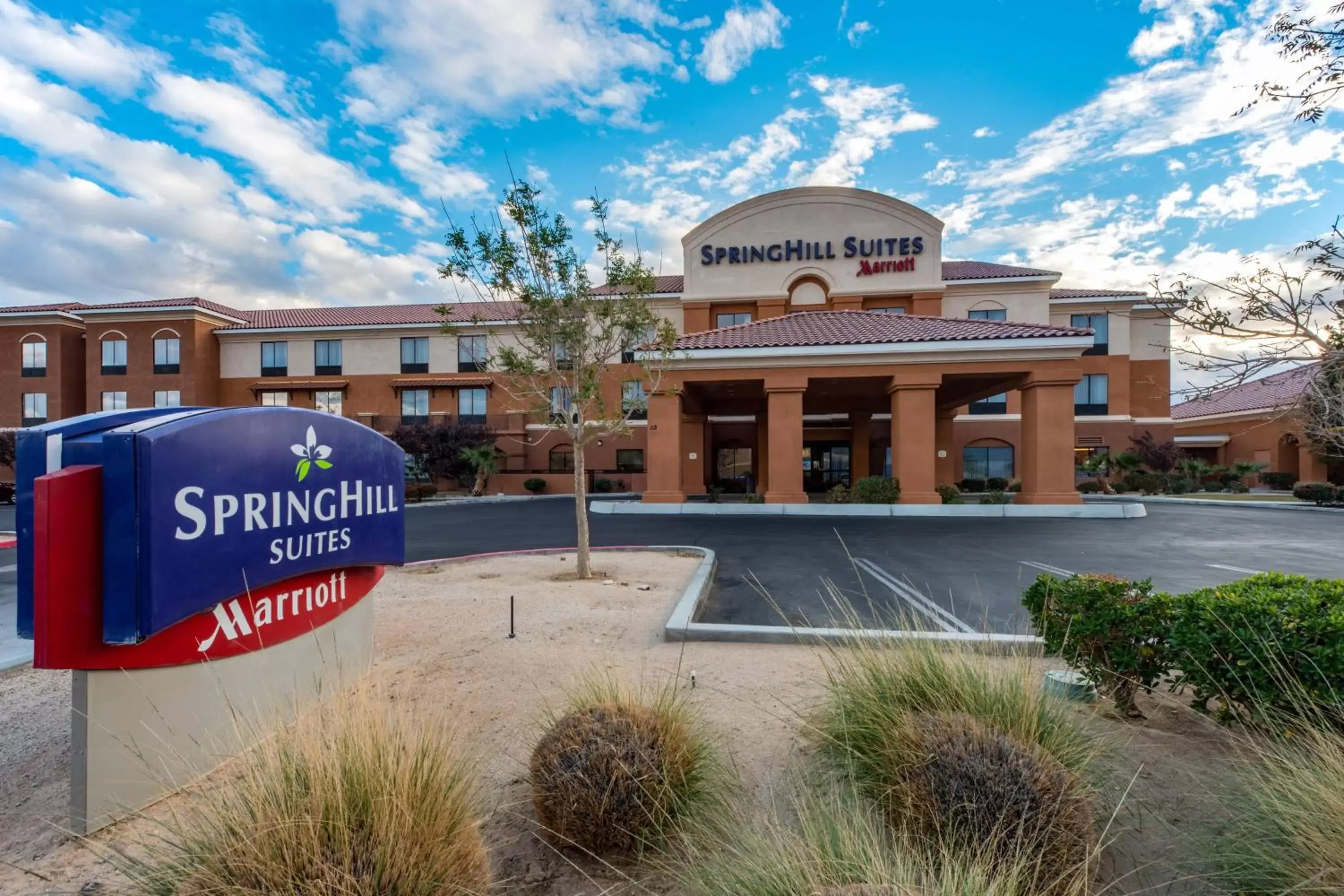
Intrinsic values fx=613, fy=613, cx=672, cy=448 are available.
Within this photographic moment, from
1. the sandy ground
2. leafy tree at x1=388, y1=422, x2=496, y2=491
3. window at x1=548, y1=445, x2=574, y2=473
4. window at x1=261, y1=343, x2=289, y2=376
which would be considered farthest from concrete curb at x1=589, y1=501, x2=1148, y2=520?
window at x1=261, y1=343, x2=289, y2=376

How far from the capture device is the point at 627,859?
286 cm

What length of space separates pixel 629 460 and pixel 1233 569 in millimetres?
28314

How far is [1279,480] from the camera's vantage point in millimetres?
34594

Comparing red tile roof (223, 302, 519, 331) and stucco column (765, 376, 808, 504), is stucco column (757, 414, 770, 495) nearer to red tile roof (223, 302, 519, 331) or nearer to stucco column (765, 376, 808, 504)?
stucco column (765, 376, 808, 504)

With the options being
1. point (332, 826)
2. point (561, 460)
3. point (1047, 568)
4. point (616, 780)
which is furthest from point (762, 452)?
point (332, 826)

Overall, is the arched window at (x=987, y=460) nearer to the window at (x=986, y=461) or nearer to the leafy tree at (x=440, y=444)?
the window at (x=986, y=461)

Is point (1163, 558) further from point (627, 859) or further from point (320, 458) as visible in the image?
point (320, 458)

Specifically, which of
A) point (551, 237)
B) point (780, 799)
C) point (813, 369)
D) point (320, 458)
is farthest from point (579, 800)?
point (813, 369)

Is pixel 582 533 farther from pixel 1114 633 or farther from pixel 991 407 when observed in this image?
pixel 991 407

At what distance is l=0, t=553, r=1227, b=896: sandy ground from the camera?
282cm

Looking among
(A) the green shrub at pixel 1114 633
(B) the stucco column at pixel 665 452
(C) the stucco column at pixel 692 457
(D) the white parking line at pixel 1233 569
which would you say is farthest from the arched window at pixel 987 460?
(A) the green shrub at pixel 1114 633

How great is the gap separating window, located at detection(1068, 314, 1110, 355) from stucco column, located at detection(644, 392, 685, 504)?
91.3ft

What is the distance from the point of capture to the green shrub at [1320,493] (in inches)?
957

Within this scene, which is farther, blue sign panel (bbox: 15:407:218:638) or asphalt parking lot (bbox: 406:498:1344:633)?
asphalt parking lot (bbox: 406:498:1344:633)
